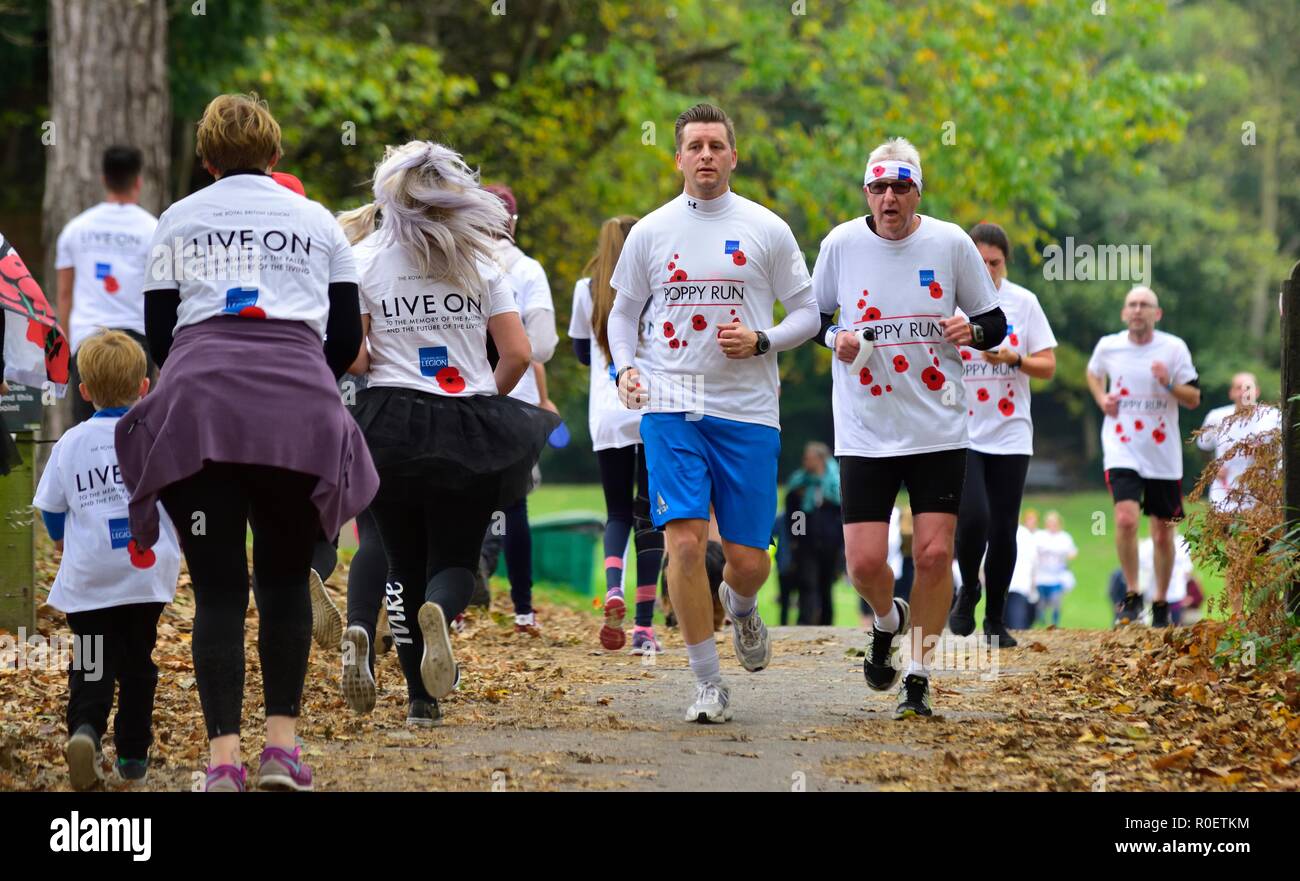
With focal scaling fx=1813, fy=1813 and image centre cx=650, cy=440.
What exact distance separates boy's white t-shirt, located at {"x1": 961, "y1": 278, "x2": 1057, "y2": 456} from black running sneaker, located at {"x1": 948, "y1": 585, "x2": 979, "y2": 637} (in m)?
0.83

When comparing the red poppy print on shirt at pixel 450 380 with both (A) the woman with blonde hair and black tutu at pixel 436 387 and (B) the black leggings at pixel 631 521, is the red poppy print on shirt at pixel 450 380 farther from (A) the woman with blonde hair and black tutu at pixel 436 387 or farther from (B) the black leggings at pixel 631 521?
(B) the black leggings at pixel 631 521

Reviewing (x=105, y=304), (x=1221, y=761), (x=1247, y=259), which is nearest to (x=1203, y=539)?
(x=1221, y=761)

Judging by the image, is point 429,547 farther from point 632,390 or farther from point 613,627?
point 613,627

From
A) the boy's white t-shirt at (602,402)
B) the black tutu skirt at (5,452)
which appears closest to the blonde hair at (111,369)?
the black tutu skirt at (5,452)

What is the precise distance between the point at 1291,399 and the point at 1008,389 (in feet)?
8.03

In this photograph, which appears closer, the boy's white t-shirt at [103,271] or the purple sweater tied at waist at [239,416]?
the purple sweater tied at waist at [239,416]

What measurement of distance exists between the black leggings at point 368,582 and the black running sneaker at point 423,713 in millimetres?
281

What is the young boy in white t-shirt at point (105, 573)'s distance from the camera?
233 inches

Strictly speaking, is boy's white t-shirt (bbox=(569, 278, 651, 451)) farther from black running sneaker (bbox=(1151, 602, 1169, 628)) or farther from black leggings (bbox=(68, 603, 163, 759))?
black leggings (bbox=(68, 603, 163, 759))

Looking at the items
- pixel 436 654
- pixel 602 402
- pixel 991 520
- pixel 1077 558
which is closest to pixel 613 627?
pixel 602 402

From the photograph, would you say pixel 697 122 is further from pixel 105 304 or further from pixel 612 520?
pixel 105 304

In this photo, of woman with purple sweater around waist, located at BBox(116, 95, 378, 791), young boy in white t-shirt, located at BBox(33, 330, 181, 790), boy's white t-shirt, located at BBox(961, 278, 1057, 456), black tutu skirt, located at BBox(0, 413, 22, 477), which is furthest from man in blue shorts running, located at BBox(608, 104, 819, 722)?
boy's white t-shirt, located at BBox(961, 278, 1057, 456)

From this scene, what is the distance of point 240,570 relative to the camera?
5352 mm

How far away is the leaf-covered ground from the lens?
5.98 meters
